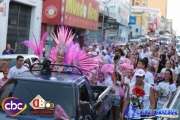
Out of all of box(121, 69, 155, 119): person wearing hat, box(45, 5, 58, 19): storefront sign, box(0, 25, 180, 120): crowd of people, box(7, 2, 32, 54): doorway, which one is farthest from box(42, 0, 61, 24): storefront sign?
box(121, 69, 155, 119): person wearing hat

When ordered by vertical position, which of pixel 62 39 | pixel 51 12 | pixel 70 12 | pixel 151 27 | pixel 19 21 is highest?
pixel 151 27

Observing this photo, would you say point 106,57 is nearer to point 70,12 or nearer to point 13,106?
point 70,12

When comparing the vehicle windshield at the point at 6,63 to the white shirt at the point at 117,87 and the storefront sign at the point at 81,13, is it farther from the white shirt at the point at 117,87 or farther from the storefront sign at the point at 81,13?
the storefront sign at the point at 81,13

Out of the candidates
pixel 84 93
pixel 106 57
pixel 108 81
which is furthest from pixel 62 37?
pixel 106 57

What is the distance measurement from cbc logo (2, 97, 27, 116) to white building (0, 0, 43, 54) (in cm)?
1222

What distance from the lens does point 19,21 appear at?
63.6ft

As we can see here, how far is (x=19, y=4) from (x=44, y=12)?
8.07ft

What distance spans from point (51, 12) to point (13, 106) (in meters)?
16.6

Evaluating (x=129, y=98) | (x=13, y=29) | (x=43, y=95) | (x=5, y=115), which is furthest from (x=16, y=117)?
(x=13, y=29)

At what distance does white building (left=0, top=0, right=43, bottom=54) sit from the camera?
56.3 ft

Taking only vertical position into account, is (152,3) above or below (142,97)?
above

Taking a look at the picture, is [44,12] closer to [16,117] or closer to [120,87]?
[120,87]

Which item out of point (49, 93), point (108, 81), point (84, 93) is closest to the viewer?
point (49, 93)

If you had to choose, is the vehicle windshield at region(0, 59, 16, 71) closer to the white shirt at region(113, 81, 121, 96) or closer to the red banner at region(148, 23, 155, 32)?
the white shirt at region(113, 81, 121, 96)
